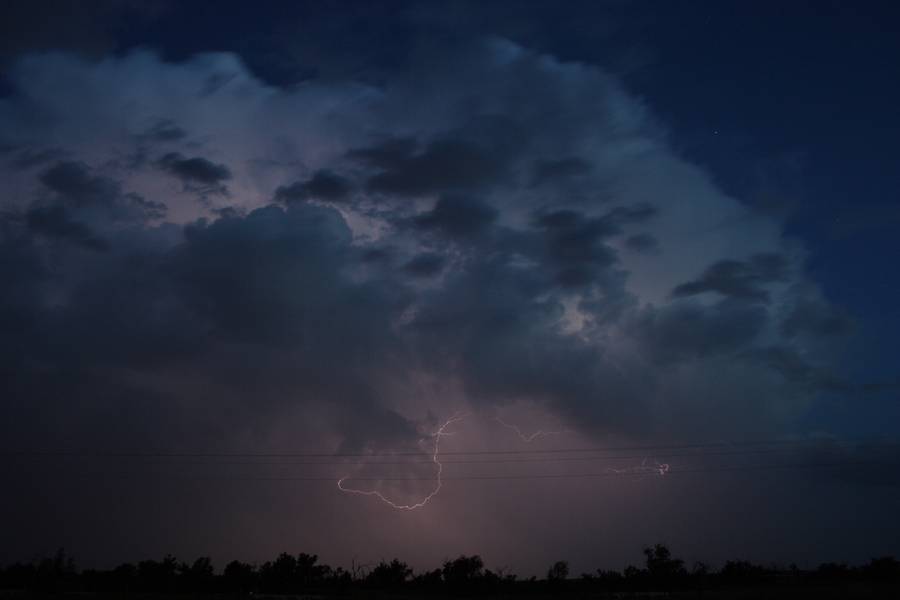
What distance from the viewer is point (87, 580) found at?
3740 inches

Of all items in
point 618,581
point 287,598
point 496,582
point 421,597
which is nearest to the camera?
point 287,598

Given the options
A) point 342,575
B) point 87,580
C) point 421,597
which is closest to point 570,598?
point 421,597

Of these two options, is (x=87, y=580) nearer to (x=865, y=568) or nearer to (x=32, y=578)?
(x=32, y=578)

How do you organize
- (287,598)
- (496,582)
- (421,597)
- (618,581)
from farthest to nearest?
(618,581) → (496,582) → (421,597) → (287,598)

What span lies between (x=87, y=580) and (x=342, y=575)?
3207cm

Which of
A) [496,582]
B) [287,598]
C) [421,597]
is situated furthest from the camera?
[496,582]

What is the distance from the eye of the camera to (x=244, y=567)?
10094cm

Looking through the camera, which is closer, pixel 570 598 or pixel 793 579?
pixel 570 598

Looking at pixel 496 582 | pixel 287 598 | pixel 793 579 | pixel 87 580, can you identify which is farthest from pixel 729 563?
pixel 87 580

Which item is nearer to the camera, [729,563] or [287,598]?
[287,598]

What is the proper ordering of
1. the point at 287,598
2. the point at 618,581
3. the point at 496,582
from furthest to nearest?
1. the point at 618,581
2. the point at 496,582
3. the point at 287,598

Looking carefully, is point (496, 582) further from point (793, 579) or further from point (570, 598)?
point (793, 579)

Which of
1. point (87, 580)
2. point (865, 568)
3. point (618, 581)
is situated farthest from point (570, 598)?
point (87, 580)

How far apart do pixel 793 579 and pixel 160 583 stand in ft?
261
